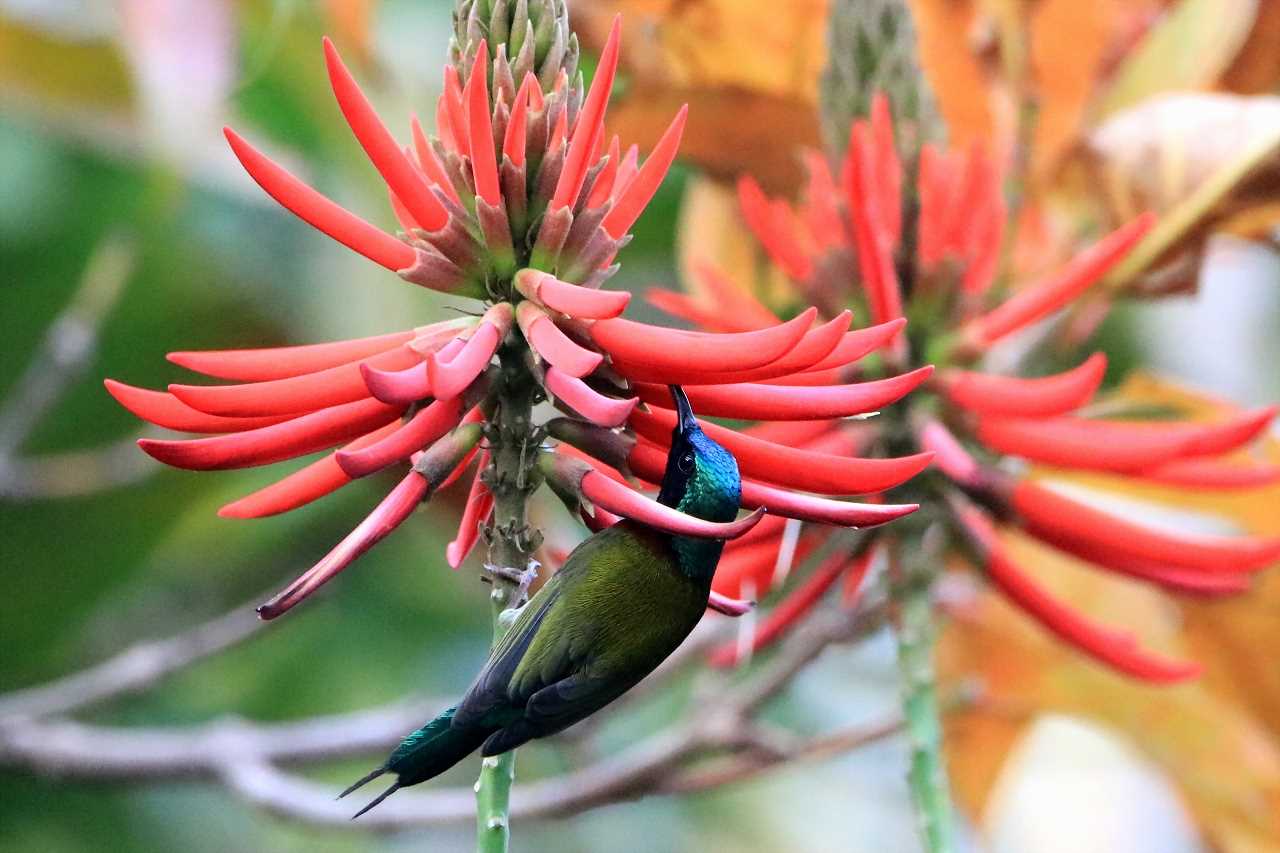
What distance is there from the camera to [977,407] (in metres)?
0.86

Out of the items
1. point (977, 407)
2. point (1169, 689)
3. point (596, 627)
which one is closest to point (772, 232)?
point (977, 407)

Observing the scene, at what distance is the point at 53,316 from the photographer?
1.85 meters

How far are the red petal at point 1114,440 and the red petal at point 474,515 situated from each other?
34 cm

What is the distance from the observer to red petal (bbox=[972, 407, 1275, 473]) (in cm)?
78

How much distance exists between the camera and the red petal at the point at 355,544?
50 cm

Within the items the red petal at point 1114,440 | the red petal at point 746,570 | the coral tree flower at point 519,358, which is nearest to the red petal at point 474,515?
the coral tree flower at point 519,358

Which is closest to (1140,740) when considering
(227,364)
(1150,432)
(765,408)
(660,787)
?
(660,787)

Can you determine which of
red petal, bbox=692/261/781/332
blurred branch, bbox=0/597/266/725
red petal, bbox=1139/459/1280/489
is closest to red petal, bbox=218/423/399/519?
red petal, bbox=692/261/781/332

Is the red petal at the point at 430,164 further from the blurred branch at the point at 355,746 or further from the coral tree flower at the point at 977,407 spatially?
the blurred branch at the point at 355,746

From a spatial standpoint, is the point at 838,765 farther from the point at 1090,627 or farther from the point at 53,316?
the point at 1090,627

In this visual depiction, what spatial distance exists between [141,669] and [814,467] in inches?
38.9

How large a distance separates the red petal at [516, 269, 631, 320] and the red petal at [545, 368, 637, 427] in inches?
1.0

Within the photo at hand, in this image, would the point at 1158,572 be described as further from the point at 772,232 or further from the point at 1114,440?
the point at 772,232

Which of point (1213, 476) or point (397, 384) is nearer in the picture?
point (397, 384)
